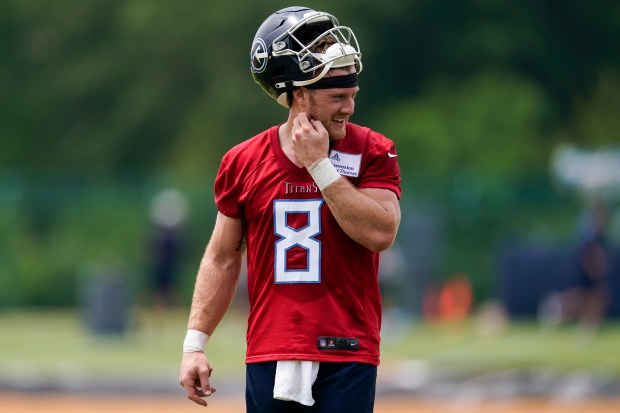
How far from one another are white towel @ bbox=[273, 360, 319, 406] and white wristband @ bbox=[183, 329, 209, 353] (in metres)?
0.47

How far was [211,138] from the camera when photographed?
41844mm

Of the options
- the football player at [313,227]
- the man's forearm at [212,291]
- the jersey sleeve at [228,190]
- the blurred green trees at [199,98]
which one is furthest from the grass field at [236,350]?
the football player at [313,227]

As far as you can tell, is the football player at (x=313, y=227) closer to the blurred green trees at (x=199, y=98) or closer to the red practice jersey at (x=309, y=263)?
the red practice jersey at (x=309, y=263)

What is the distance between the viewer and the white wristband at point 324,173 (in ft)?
18.3

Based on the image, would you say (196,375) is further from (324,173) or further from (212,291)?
(324,173)

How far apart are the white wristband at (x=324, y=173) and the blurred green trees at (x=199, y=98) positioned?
26.0 metres

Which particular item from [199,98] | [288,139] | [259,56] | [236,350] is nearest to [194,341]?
[288,139]

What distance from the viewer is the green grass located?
1852 cm

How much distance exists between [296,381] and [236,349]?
52.5 feet

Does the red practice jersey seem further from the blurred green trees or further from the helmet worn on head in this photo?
the blurred green trees

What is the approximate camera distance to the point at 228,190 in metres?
5.93

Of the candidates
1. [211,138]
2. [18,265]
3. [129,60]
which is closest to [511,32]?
[211,138]

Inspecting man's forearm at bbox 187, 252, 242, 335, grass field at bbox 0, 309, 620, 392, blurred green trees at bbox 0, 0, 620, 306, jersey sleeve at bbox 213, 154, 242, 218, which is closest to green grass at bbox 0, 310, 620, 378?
grass field at bbox 0, 309, 620, 392

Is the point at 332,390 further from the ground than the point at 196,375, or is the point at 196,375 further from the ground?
the point at 196,375
